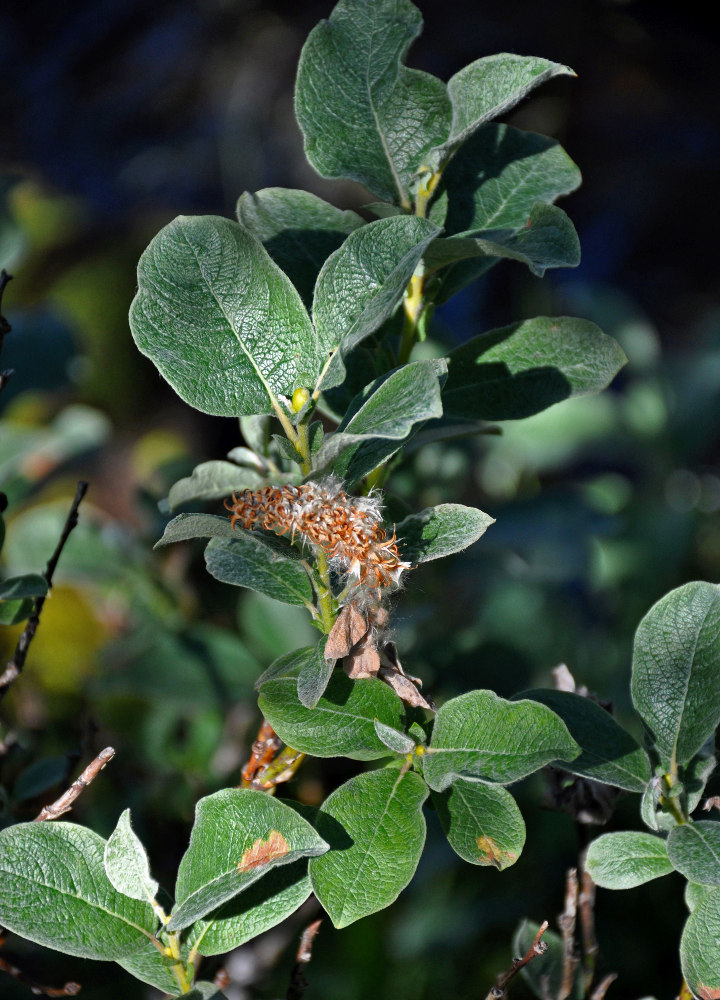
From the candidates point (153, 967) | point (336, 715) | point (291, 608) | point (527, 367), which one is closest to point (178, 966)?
point (153, 967)

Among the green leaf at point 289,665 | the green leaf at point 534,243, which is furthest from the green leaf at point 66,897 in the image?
the green leaf at point 534,243

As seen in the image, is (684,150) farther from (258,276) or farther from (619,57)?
(258,276)

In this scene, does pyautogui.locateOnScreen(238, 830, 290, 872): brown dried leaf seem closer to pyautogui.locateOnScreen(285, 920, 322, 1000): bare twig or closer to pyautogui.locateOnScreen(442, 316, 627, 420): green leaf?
pyautogui.locateOnScreen(285, 920, 322, 1000): bare twig

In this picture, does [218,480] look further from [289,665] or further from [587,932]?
[587,932]

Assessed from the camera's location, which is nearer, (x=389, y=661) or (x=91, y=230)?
(x=389, y=661)

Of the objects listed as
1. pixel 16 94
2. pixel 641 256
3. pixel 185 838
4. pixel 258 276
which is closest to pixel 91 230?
pixel 16 94
